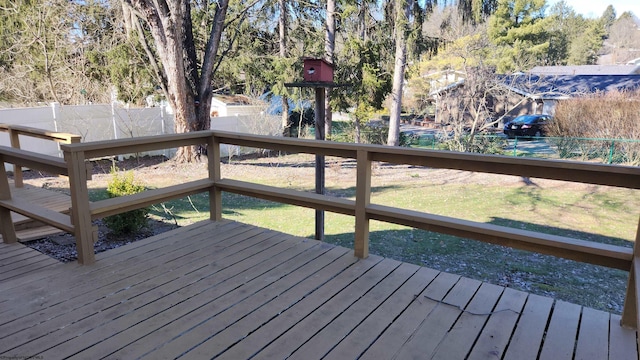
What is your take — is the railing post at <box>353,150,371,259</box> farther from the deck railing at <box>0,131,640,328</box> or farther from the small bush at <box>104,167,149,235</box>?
the small bush at <box>104,167,149,235</box>

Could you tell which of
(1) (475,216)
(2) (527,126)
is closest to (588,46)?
(2) (527,126)

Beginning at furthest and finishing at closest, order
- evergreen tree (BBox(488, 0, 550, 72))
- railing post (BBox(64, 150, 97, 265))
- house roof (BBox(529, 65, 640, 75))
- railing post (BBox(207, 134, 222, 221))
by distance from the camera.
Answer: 1. house roof (BBox(529, 65, 640, 75))
2. evergreen tree (BBox(488, 0, 550, 72))
3. railing post (BBox(207, 134, 222, 221))
4. railing post (BBox(64, 150, 97, 265))

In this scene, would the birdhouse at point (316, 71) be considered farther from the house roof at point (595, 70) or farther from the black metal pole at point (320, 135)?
the house roof at point (595, 70)

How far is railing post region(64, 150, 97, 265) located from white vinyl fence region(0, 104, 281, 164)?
8.42m

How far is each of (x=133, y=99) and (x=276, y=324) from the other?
12921mm

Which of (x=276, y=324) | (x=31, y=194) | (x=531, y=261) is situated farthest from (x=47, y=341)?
(x=531, y=261)

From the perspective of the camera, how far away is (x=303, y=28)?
16234 millimetres

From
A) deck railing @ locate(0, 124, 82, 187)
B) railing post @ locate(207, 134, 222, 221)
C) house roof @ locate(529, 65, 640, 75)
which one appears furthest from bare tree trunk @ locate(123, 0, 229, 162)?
house roof @ locate(529, 65, 640, 75)

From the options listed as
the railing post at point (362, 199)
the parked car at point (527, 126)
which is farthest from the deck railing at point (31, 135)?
the parked car at point (527, 126)

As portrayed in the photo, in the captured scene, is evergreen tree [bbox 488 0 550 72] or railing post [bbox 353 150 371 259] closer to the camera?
railing post [bbox 353 150 371 259]

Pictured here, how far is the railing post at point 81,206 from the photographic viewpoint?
269 centimetres

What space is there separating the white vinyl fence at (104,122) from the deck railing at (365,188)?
Result: 8.24m

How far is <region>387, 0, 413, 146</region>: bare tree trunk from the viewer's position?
1261 cm

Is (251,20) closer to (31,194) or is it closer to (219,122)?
(219,122)
